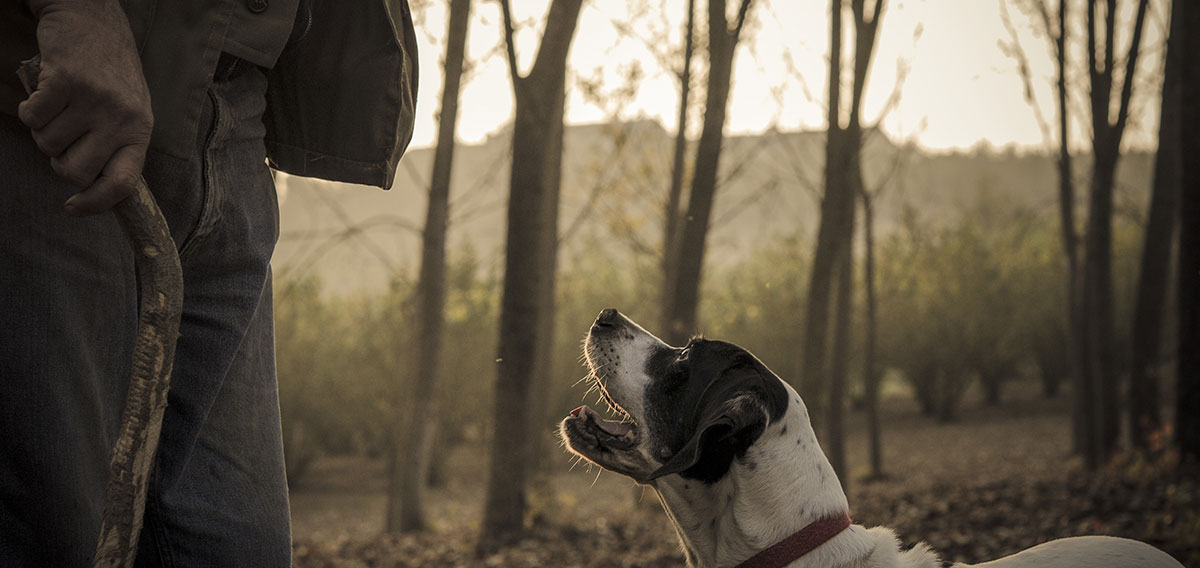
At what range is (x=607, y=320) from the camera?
3061 mm

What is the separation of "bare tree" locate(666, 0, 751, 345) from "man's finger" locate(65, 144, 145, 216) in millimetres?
6114

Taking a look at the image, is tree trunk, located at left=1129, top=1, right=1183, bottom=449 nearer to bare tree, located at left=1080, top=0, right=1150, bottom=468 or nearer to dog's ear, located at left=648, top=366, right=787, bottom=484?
bare tree, located at left=1080, top=0, right=1150, bottom=468

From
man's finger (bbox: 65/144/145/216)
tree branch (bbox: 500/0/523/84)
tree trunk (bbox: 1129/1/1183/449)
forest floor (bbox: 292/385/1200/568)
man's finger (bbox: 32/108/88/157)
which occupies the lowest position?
forest floor (bbox: 292/385/1200/568)

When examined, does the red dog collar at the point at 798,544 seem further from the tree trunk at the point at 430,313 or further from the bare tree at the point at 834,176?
the tree trunk at the point at 430,313

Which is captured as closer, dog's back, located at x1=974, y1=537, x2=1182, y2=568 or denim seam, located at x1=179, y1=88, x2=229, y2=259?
denim seam, located at x1=179, y1=88, x2=229, y2=259

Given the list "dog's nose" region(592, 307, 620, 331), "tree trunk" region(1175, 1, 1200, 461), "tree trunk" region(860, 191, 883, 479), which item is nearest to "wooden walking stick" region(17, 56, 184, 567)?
"dog's nose" region(592, 307, 620, 331)

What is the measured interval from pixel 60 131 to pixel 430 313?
742cm

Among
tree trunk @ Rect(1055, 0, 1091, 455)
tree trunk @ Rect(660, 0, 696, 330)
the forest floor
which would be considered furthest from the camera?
tree trunk @ Rect(1055, 0, 1091, 455)

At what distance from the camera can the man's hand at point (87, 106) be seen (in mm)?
1306

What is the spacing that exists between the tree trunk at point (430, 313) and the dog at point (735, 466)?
230 inches

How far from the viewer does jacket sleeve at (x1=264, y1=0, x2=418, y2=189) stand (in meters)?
1.89

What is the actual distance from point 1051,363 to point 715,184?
16401 mm

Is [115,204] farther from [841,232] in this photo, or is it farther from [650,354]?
[841,232]

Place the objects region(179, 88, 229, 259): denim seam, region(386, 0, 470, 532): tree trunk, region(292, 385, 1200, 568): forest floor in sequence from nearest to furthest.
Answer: region(179, 88, 229, 259): denim seam
region(292, 385, 1200, 568): forest floor
region(386, 0, 470, 532): tree trunk
